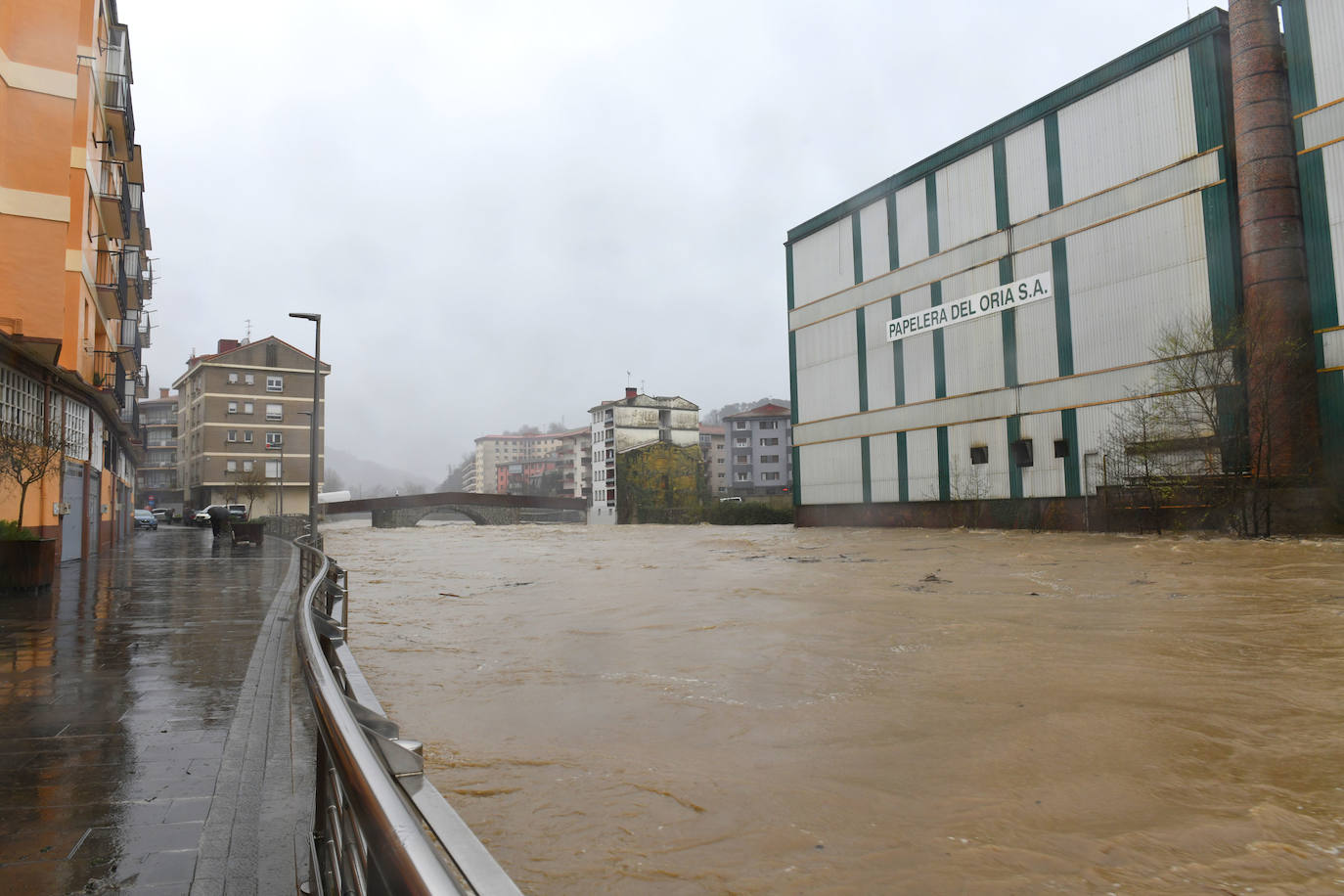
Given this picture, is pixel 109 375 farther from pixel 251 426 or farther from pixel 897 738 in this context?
pixel 251 426

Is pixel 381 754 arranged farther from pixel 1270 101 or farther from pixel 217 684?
pixel 1270 101

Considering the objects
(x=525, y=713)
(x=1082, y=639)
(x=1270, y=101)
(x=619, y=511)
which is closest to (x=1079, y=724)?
(x=1082, y=639)

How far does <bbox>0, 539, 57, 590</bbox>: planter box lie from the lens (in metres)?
11.9

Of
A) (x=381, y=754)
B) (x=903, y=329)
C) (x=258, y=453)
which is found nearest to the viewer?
(x=381, y=754)

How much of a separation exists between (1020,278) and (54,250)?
1049 inches

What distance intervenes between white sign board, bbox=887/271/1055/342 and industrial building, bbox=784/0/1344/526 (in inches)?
2.8

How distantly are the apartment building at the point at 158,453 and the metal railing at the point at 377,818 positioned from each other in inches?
3942

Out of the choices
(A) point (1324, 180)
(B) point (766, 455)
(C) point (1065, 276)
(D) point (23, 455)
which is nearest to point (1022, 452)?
(C) point (1065, 276)

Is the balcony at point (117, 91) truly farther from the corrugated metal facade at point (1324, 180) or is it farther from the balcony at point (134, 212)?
the corrugated metal facade at point (1324, 180)

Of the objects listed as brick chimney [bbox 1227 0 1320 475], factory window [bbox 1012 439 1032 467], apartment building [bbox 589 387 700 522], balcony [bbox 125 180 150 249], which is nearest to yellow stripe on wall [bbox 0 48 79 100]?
balcony [bbox 125 180 150 249]

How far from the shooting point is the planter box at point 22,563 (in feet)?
39.2

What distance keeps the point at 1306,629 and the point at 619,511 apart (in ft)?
221

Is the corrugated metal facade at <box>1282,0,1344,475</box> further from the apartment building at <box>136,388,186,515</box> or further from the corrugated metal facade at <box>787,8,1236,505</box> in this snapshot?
the apartment building at <box>136,388,186,515</box>

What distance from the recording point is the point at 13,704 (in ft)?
18.2
